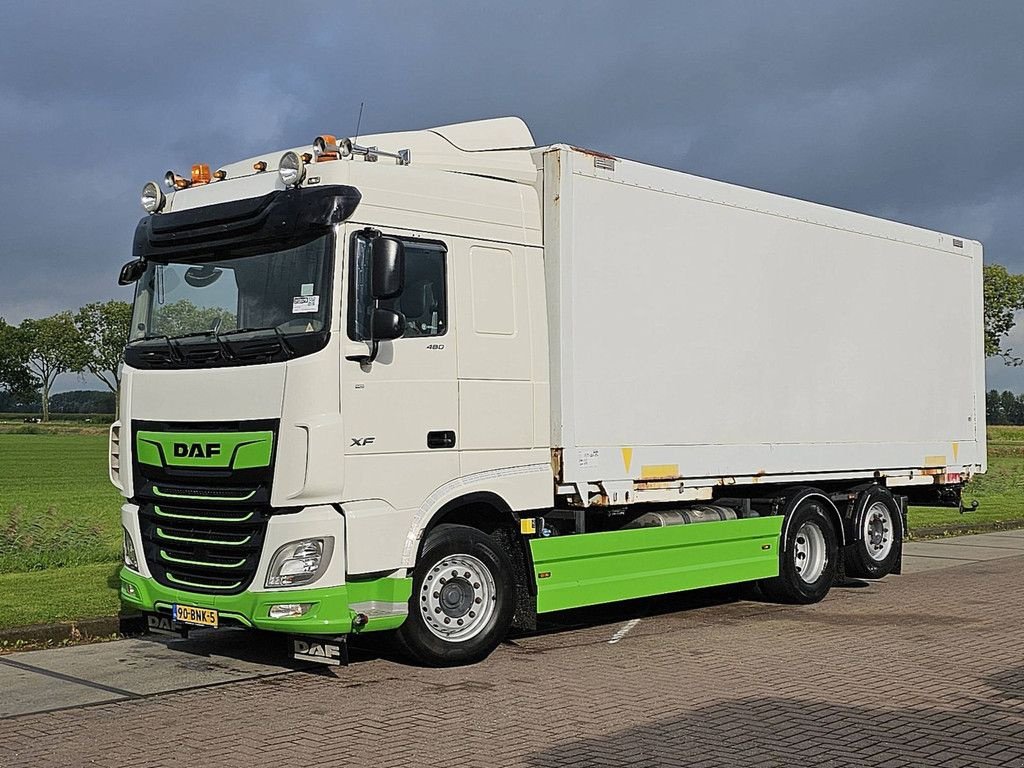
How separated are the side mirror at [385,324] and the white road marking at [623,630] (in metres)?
3.54

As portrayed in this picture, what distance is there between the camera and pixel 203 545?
353 inches

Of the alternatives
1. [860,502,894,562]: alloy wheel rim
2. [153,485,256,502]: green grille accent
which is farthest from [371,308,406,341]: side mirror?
[860,502,894,562]: alloy wheel rim

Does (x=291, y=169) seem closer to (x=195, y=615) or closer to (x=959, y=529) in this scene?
(x=195, y=615)

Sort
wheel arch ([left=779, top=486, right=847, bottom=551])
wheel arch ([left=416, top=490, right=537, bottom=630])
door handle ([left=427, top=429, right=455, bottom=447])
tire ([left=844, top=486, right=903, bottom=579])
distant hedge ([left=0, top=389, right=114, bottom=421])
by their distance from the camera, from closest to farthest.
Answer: door handle ([left=427, top=429, right=455, bottom=447])
wheel arch ([left=416, top=490, right=537, bottom=630])
wheel arch ([left=779, top=486, right=847, bottom=551])
tire ([left=844, top=486, right=903, bottom=579])
distant hedge ([left=0, top=389, right=114, bottom=421])

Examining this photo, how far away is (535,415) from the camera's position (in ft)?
32.3

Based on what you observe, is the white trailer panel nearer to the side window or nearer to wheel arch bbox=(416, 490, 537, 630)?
wheel arch bbox=(416, 490, 537, 630)

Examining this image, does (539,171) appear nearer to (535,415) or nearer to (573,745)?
(535,415)

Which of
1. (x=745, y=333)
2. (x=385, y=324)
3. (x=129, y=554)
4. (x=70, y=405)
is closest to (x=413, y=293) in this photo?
(x=385, y=324)

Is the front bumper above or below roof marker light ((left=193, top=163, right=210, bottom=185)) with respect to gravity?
below

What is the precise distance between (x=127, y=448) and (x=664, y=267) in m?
4.72

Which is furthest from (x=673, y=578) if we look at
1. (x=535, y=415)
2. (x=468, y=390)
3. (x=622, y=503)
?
(x=468, y=390)

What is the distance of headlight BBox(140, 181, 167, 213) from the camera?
9.86m

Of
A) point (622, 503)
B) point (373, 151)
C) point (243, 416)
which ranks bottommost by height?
point (622, 503)

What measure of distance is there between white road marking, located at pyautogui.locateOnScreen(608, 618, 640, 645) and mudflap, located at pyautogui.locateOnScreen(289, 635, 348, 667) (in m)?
2.82
